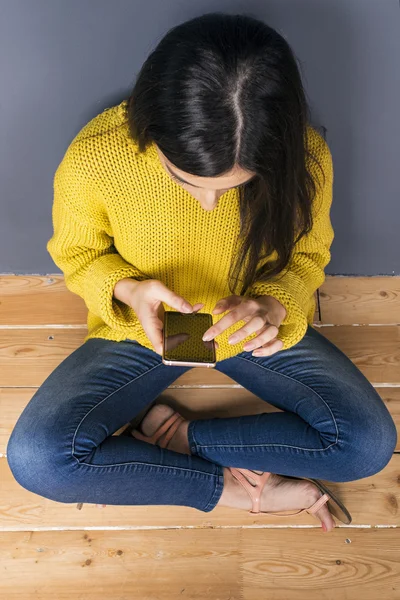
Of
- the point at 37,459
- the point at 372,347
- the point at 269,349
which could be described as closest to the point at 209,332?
the point at 269,349

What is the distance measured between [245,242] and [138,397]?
37cm

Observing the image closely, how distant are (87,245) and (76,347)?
1.26ft

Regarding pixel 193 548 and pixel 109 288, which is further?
Answer: pixel 193 548

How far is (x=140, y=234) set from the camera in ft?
3.02

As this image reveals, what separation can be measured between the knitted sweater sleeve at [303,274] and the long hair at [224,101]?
216mm

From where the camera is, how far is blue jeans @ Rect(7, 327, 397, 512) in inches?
37.6

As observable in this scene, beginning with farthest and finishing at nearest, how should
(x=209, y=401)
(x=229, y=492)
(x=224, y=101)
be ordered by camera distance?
(x=209, y=401) < (x=229, y=492) < (x=224, y=101)

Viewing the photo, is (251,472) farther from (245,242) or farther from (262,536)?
(245,242)

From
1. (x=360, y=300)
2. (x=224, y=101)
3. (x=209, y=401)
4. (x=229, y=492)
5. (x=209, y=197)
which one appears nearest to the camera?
(x=224, y=101)

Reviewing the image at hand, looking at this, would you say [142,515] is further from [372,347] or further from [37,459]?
[372,347]

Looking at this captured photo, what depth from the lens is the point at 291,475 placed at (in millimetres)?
1065

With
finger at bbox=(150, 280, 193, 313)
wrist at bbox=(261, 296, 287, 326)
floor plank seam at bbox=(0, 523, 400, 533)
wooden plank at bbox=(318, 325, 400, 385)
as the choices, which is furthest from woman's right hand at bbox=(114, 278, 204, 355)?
wooden plank at bbox=(318, 325, 400, 385)

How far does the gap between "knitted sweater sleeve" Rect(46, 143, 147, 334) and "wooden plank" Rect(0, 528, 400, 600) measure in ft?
1.50

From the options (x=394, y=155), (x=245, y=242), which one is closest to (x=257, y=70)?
(x=245, y=242)
